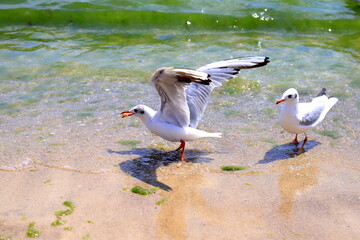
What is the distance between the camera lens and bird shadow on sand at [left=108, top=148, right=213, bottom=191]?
4.72 meters

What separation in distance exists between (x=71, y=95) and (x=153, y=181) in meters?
3.04

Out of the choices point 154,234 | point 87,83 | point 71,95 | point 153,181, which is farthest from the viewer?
point 87,83

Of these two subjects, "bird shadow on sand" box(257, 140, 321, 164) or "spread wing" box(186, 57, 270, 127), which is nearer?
"bird shadow on sand" box(257, 140, 321, 164)

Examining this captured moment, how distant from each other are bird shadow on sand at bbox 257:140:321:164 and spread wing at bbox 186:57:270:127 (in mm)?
928

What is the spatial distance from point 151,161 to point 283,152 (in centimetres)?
151

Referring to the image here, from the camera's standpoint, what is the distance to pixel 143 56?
9.15 metres

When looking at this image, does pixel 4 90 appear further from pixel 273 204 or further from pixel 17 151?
pixel 273 204

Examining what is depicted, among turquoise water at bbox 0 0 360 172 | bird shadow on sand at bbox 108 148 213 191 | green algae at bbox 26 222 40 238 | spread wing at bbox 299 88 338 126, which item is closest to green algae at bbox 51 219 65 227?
green algae at bbox 26 222 40 238

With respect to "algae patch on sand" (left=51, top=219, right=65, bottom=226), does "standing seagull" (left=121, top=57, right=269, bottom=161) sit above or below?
above

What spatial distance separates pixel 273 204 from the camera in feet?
13.8

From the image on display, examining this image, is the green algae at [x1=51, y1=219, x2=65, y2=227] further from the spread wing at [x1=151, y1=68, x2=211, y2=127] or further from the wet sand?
the spread wing at [x1=151, y1=68, x2=211, y2=127]

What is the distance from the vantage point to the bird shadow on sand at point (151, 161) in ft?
15.5

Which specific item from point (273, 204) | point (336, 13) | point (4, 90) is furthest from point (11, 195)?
point (336, 13)

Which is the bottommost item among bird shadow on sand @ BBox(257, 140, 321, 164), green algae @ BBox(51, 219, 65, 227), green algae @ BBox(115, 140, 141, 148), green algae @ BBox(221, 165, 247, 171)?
green algae @ BBox(115, 140, 141, 148)
